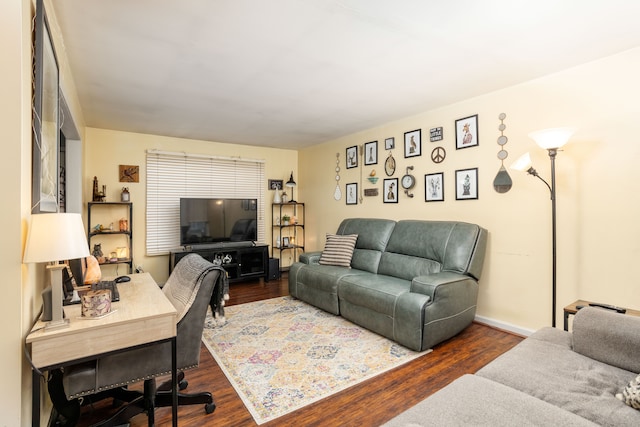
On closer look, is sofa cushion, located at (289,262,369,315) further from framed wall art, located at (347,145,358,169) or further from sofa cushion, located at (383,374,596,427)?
sofa cushion, located at (383,374,596,427)

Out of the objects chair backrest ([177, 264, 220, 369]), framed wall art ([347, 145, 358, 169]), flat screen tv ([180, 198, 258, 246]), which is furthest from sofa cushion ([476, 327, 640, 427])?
flat screen tv ([180, 198, 258, 246])

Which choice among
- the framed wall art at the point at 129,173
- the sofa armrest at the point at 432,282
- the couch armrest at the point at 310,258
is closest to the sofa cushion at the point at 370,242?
the couch armrest at the point at 310,258

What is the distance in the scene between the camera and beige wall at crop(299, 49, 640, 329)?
7.86ft

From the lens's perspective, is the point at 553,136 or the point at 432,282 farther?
the point at 432,282

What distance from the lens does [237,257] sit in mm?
5039

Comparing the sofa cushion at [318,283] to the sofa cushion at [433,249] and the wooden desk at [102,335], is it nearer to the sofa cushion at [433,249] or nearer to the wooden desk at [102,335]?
the sofa cushion at [433,249]

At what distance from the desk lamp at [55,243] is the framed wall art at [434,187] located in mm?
3384

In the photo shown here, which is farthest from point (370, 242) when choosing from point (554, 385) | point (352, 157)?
point (554, 385)

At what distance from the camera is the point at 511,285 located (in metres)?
3.05

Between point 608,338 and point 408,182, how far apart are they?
2643 millimetres

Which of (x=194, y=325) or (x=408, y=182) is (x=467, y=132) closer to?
(x=408, y=182)

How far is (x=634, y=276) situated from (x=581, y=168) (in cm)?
92

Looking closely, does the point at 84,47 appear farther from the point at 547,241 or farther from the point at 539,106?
the point at 547,241

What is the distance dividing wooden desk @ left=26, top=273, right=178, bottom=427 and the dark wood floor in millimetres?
363
